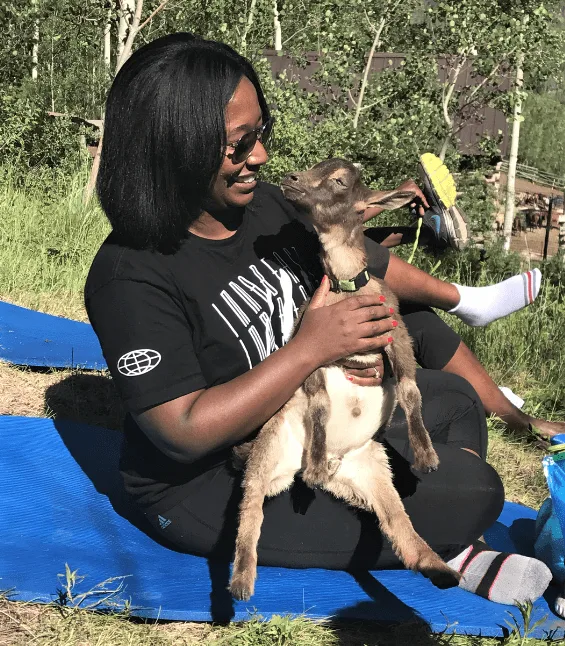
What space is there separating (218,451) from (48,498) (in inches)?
41.8

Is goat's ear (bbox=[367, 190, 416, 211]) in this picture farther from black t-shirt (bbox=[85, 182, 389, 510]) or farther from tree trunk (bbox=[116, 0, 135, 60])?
tree trunk (bbox=[116, 0, 135, 60])

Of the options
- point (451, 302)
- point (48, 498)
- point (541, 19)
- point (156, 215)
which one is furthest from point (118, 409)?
point (541, 19)

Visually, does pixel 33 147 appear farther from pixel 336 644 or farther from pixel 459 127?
pixel 336 644

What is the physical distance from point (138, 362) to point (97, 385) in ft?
8.89

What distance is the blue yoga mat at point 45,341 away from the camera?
5.51 meters

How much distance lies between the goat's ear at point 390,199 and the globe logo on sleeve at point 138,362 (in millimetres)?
988

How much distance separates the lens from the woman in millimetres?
2742

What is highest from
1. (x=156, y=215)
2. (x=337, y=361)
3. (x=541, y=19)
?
(x=541, y=19)

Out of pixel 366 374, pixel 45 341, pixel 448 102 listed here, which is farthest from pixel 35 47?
pixel 366 374

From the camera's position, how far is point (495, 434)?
473 centimetres

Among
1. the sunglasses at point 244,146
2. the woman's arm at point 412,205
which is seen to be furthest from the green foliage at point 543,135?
the sunglasses at point 244,146

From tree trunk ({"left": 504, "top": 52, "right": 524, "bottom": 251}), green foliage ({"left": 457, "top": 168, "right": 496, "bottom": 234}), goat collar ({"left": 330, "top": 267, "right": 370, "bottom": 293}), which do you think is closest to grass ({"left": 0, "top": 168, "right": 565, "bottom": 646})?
goat collar ({"left": 330, "top": 267, "right": 370, "bottom": 293})

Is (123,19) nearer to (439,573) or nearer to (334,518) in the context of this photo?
(334,518)

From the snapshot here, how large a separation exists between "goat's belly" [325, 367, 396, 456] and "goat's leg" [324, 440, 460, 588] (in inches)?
2.5
